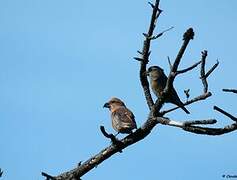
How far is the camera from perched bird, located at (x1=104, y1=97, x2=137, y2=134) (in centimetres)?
872

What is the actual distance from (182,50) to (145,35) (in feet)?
2.18

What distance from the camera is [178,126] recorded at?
4.27 metres

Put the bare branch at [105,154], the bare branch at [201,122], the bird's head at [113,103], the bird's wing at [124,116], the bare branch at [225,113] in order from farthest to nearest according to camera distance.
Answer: the bird's head at [113,103]
the bird's wing at [124,116]
the bare branch at [105,154]
the bare branch at [201,122]
the bare branch at [225,113]

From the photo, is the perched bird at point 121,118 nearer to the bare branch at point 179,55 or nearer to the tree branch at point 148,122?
the tree branch at point 148,122

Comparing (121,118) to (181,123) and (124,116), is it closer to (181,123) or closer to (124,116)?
(124,116)

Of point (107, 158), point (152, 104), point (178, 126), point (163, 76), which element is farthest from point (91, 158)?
point (163, 76)

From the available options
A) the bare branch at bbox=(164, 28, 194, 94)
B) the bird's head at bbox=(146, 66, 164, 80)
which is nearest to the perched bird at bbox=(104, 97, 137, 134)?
the bird's head at bbox=(146, 66, 164, 80)

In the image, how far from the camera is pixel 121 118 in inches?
357

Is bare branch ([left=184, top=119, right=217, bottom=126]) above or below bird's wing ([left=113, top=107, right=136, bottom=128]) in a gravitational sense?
below

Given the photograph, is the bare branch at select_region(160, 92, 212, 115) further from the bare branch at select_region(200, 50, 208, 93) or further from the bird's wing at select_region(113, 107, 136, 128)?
the bird's wing at select_region(113, 107, 136, 128)

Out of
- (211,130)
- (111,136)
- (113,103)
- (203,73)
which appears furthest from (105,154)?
(113,103)

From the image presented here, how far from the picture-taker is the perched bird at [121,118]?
8723 mm

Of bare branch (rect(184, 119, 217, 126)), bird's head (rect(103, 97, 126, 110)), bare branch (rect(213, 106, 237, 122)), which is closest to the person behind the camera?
bare branch (rect(213, 106, 237, 122))

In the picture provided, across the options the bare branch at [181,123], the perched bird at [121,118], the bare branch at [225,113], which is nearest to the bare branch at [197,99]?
the bare branch at [181,123]
